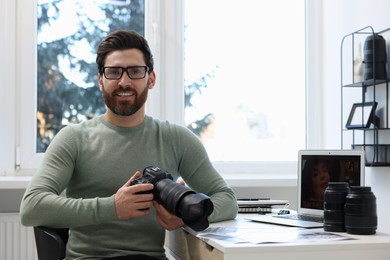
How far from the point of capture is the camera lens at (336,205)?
169 cm

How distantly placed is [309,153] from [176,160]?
0.46 metres

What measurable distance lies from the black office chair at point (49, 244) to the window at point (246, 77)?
1499 mm

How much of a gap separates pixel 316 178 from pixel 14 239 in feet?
5.09

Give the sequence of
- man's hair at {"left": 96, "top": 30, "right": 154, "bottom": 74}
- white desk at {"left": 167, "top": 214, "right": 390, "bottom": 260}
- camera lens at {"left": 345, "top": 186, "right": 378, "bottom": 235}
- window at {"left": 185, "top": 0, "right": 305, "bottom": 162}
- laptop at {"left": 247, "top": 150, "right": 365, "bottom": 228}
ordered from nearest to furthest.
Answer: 1. white desk at {"left": 167, "top": 214, "right": 390, "bottom": 260}
2. camera lens at {"left": 345, "top": 186, "right": 378, "bottom": 235}
3. laptop at {"left": 247, "top": 150, "right": 365, "bottom": 228}
4. man's hair at {"left": 96, "top": 30, "right": 154, "bottom": 74}
5. window at {"left": 185, "top": 0, "right": 305, "bottom": 162}

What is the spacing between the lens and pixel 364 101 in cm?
284

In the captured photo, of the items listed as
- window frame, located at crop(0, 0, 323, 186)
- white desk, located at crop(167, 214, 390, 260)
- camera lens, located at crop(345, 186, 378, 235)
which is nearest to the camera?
white desk, located at crop(167, 214, 390, 260)

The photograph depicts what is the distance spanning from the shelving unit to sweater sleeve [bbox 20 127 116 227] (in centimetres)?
134

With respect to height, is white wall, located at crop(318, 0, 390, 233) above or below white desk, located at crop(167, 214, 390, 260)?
above

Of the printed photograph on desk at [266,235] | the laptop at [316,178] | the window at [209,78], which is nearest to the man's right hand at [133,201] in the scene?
the printed photograph on desk at [266,235]

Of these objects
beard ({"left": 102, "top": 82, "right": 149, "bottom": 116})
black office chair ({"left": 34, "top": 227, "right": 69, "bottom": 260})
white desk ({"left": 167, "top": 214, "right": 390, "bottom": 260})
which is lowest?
black office chair ({"left": 34, "top": 227, "right": 69, "bottom": 260})

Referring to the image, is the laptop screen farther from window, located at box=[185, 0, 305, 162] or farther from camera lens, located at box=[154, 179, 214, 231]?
window, located at box=[185, 0, 305, 162]

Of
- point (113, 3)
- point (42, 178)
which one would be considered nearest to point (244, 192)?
point (113, 3)

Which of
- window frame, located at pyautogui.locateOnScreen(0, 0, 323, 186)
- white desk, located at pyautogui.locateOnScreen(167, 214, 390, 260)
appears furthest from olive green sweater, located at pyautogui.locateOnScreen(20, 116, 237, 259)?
window frame, located at pyautogui.locateOnScreen(0, 0, 323, 186)

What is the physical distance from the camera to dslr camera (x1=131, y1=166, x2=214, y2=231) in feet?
4.99
